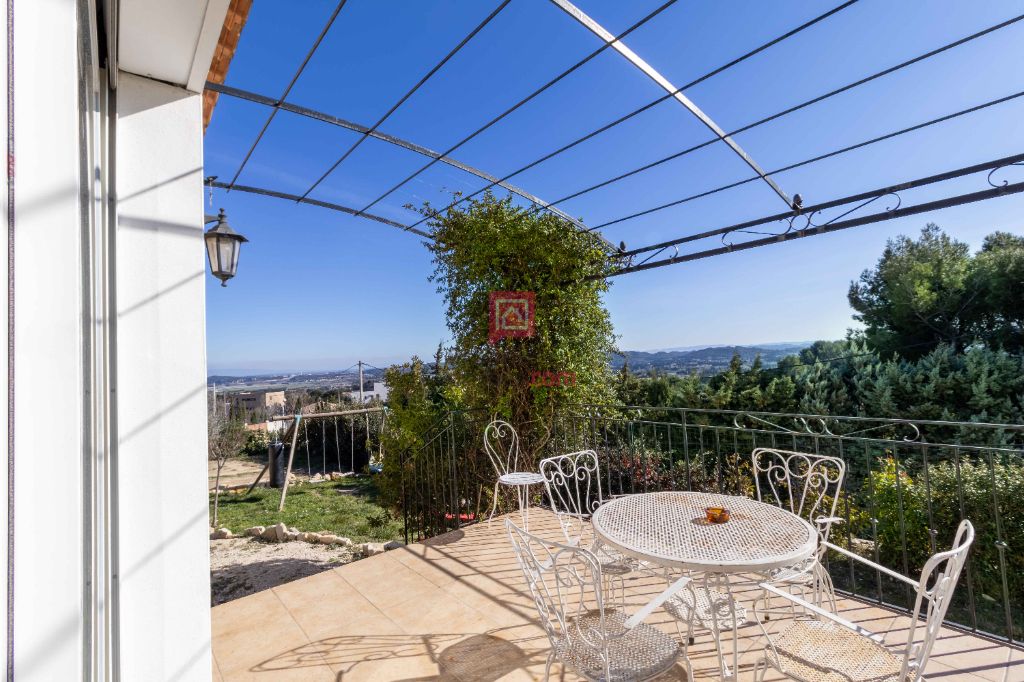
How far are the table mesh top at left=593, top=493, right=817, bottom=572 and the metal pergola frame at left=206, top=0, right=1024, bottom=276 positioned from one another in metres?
2.37

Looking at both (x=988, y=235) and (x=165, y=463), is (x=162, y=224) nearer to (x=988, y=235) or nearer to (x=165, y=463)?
(x=165, y=463)

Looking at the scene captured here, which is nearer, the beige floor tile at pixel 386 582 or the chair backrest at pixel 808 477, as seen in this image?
the chair backrest at pixel 808 477

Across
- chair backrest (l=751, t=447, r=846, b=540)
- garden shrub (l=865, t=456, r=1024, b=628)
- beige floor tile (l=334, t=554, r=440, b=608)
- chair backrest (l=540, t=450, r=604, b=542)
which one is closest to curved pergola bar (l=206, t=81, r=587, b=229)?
chair backrest (l=540, t=450, r=604, b=542)

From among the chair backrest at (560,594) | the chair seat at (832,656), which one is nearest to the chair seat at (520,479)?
the chair backrest at (560,594)

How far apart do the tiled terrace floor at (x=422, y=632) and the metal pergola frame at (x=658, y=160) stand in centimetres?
250

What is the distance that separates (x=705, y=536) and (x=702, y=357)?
990 cm

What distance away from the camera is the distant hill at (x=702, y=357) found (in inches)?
405

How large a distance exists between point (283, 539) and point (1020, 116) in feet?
36.2

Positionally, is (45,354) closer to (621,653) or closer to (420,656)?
(621,653)

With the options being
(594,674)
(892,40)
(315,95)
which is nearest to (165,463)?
(594,674)

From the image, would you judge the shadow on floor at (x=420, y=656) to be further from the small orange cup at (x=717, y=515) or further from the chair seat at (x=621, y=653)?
the small orange cup at (x=717, y=515)

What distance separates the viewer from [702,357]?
1098 centimetres

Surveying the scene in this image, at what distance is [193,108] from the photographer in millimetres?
1613

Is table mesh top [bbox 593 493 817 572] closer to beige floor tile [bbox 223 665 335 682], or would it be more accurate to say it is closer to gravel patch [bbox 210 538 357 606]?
beige floor tile [bbox 223 665 335 682]
